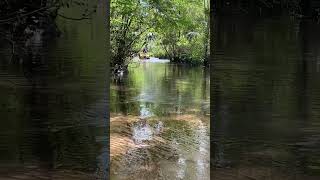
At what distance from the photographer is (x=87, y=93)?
4.61 meters

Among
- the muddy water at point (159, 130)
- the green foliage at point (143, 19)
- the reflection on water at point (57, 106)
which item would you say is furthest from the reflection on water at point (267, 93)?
the green foliage at point (143, 19)

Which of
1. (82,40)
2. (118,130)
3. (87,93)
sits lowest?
(118,130)

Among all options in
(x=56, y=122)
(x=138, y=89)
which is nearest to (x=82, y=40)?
(x=56, y=122)

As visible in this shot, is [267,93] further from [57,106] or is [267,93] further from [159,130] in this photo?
[57,106]

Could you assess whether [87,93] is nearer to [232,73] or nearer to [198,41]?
[232,73]

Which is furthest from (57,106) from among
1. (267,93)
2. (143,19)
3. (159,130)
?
(143,19)

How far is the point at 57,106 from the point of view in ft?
14.7

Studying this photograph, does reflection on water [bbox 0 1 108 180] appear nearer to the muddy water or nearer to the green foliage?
the muddy water

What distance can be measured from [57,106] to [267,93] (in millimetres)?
2112

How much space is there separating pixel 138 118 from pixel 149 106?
4.10ft

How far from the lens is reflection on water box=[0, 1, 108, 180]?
4.04 m

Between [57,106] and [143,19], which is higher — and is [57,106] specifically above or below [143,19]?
below

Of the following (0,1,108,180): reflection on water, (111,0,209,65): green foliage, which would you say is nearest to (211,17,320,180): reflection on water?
(0,1,108,180): reflection on water

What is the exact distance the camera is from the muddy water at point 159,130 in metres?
4.24
